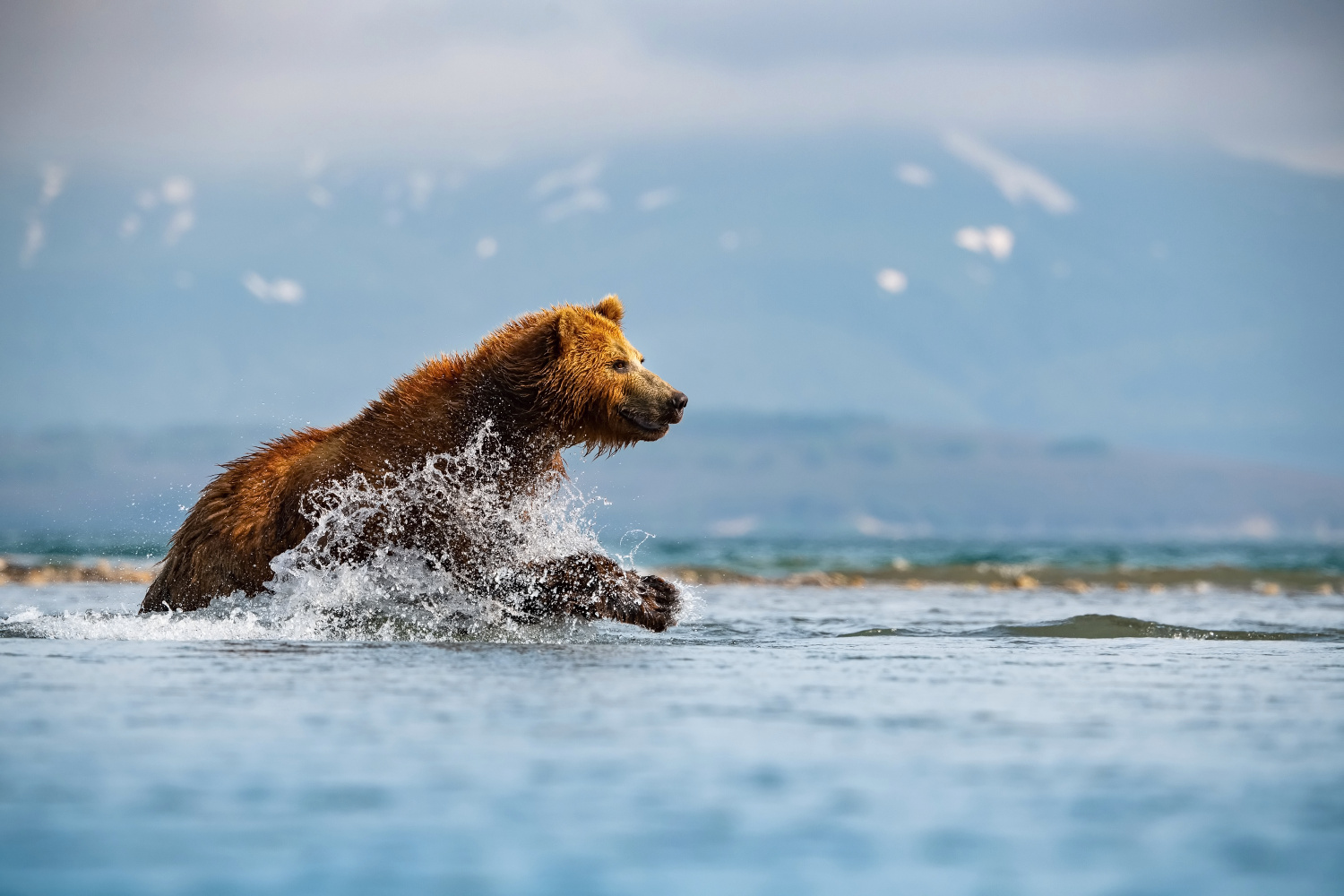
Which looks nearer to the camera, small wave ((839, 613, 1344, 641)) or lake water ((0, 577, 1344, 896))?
lake water ((0, 577, 1344, 896))

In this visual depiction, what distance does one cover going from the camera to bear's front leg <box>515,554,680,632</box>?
790cm

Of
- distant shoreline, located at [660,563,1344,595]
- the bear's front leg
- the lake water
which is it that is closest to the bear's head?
the bear's front leg

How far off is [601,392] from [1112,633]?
341 centimetres

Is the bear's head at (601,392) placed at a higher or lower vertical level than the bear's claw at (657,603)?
higher

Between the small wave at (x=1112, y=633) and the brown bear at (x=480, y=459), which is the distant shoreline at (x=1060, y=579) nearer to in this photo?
the small wave at (x=1112, y=633)

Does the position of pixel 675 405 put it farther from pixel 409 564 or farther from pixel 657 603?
pixel 409 564

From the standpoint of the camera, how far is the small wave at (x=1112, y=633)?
344 inches

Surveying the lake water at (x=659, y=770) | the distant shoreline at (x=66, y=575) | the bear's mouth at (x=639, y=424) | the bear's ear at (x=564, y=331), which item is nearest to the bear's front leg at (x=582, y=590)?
the lake water at (x=659, y=770)

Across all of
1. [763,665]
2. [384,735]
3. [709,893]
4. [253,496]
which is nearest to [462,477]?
[253,496]

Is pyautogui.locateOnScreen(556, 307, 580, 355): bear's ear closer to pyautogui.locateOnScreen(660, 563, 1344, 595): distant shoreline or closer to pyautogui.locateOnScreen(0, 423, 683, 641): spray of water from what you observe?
pyautogui.locateOnScreen(0, 423, 683, 641): spray of water

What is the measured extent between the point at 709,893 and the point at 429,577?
209 inches

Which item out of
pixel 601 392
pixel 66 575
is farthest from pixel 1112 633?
pixel 66 575

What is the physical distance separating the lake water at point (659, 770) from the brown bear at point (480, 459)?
769 mm

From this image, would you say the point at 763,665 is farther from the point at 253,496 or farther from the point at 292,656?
the point at 253,496
